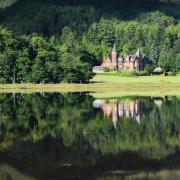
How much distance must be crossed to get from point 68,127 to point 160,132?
7.00m

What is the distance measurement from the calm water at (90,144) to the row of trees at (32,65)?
2453 inches

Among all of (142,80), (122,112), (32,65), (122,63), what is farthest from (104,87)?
(122,63)

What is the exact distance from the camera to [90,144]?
116 ft

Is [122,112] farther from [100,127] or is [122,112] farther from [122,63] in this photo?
[122,63]

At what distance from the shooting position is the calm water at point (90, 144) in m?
27.0

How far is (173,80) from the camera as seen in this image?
128 meters

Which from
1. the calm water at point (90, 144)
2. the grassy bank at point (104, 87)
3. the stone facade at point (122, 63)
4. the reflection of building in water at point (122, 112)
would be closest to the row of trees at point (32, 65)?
the grassy bank at point (104, 87)

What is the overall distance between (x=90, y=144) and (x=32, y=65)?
88215mm

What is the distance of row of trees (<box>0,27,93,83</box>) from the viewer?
120500 millimetres

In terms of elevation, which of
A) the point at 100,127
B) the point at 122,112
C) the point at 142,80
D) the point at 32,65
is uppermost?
the point at 100,127

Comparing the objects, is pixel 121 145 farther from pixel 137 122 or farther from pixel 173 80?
pixel 173 80

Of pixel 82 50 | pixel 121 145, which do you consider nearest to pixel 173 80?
pixel 82 50

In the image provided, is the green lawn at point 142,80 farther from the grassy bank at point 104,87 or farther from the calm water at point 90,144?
the calm water at point 90,144

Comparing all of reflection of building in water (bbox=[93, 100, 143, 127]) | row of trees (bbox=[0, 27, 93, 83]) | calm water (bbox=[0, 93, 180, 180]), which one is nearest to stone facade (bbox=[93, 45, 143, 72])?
row of trees (bbox=[0, 27, 93, 83])
